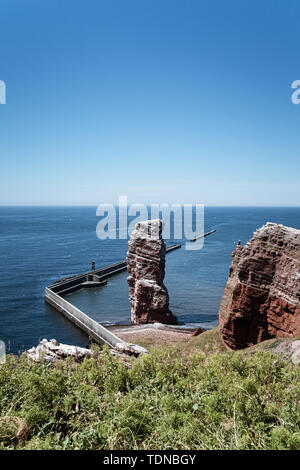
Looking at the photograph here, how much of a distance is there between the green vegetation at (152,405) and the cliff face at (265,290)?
9.87 metres

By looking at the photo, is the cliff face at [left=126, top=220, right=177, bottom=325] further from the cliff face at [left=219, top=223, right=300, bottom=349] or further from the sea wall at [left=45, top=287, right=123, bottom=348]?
the cliff face at [left=219, top=223, right=300, bottom=349]

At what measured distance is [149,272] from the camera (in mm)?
38312

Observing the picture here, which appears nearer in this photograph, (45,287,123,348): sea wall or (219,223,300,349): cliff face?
(219,223,300,349): cliff face

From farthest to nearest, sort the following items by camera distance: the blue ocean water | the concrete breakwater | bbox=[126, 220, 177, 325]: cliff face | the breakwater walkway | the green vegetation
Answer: the blue ocean water < bbox=[126, 220, 177, 325]: cliff face < the concrete breakwater < the breakwater walkway < the green vegetation

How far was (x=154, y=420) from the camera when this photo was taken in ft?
25.6

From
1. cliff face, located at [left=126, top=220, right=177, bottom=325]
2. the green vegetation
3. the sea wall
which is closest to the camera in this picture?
the green vegetation

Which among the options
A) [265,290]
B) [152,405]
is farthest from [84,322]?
[152,405]

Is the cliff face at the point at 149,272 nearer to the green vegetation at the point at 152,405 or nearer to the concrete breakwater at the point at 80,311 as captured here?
the concrete breakwater at the point at 80,311

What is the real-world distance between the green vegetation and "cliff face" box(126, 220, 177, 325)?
26874 mm

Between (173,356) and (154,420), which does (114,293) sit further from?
(154,420)

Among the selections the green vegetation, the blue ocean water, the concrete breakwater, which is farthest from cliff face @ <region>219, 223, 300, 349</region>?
the blue ocean water

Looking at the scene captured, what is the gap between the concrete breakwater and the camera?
3193 cm

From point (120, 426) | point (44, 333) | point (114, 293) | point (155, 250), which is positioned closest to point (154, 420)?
point (120, 426)
